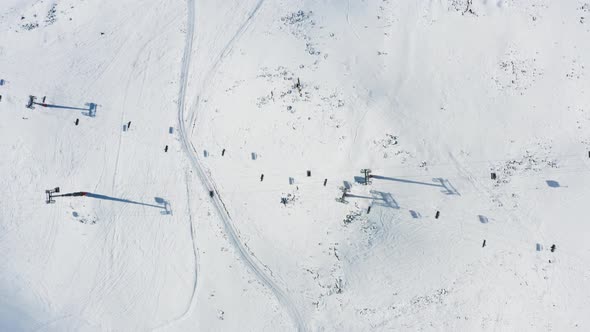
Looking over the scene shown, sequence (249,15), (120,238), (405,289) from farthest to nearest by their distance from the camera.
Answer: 1. (249,15)
2. (120,238)
3. (405,289)

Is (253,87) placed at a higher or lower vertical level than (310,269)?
higher

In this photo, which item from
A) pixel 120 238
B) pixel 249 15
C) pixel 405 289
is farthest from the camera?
pixel 249 15

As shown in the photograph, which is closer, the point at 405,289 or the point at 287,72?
the point at 405,289

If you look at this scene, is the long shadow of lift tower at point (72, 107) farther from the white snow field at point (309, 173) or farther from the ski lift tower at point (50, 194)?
the ski lift tower at point (50, 194)

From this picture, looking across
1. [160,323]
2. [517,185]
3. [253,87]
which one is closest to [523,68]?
[517,185]

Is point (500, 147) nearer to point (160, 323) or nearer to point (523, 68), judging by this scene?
point (523, 68)

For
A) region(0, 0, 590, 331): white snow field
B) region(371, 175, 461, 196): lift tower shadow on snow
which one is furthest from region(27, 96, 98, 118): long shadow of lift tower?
region(371, 175, 461, 196): lift tower shadow on snow

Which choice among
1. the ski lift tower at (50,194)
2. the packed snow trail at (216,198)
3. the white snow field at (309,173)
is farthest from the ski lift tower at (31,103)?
the packed snow trail at (216,198)
